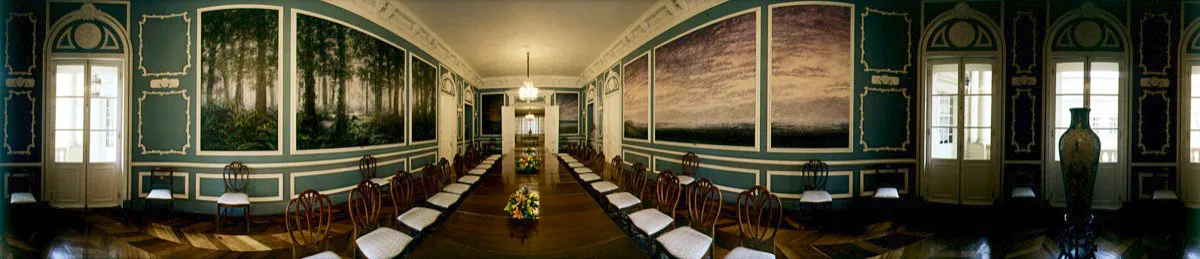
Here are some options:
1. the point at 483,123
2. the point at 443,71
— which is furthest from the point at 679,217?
the point at 483,123

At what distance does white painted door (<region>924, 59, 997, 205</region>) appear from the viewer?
457cm

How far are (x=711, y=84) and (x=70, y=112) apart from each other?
814 centimetres

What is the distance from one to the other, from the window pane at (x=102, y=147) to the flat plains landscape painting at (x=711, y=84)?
739 cm

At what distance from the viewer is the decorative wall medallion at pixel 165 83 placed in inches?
170

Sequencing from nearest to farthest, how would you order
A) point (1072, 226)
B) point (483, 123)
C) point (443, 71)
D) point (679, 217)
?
point (1072, 226)
point (679, 217)
point (443, 71)
point (483, 123)

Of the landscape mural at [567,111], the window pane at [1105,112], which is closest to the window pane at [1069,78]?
the window pane at [1105,112]

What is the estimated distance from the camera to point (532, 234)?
2.90 m

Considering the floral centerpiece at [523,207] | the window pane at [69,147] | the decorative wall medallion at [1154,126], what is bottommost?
the floral centerpiece at [523,207]

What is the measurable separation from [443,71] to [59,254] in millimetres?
5636

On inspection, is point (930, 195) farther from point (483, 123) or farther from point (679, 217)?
point (483, 123)

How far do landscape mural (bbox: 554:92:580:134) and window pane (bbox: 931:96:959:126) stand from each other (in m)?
9.43

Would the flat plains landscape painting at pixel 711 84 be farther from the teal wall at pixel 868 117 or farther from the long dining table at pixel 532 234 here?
the long dining table at pixel 532 234

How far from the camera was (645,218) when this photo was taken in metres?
2.83

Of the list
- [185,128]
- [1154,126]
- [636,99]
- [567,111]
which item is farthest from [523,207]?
[567,111]
